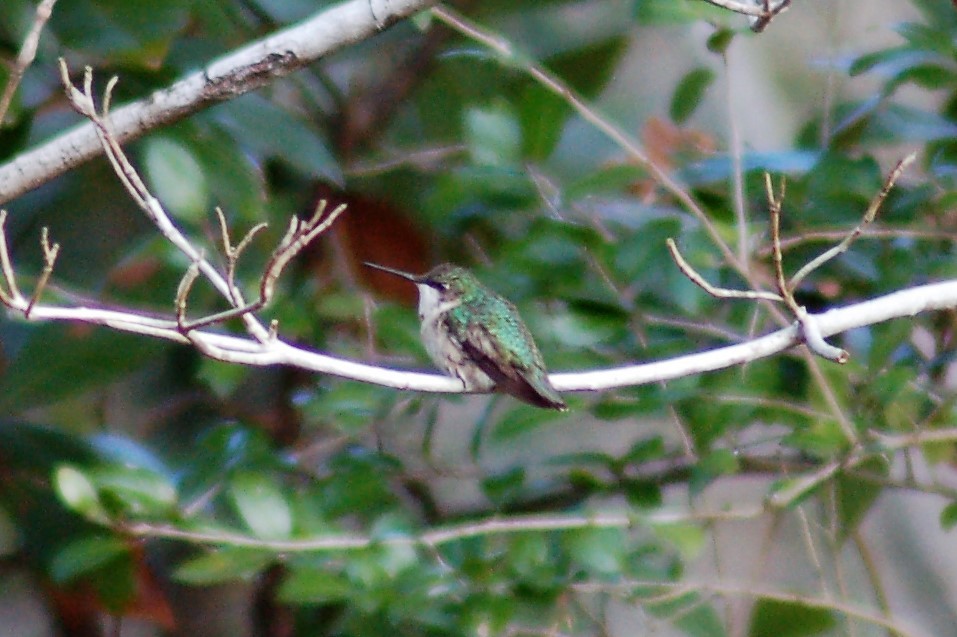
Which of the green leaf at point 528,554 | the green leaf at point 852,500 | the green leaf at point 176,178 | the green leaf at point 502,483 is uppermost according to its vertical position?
the green leaf at point 176,178

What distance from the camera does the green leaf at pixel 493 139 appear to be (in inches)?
96.3

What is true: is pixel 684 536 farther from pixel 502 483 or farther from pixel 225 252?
pixel 225 252

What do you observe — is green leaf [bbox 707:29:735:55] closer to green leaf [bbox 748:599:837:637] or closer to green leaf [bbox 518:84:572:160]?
green leaf [bbox 518:84:572:160]

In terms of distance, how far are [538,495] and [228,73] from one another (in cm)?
143

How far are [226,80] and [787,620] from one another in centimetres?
199

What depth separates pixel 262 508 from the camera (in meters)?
2.15

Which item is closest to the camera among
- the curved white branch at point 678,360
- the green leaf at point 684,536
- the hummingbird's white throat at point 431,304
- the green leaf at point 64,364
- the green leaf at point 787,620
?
the curved white branch at point 678,360

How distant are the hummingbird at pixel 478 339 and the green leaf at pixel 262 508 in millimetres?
402

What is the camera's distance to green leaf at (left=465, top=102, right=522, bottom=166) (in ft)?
8.02

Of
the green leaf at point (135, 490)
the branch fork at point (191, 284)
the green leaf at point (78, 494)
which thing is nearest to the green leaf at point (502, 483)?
the green leaf at point (135, 490)

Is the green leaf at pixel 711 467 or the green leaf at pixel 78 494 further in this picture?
the green leaf at pixel 711 467

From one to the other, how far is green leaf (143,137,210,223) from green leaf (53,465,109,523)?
50 centimetres

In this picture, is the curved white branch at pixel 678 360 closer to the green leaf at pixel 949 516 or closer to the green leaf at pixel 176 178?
the green leaf at pixel 176 178

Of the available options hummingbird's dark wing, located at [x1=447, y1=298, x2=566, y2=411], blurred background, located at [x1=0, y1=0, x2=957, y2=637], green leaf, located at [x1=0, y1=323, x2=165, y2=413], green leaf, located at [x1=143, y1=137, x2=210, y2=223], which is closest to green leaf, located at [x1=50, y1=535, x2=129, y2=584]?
blurred background, located at [x1=0, y1=0, x2=957, y2=637]
